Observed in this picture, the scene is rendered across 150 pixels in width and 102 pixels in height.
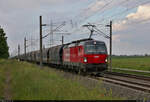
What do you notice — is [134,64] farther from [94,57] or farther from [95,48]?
[94,57]

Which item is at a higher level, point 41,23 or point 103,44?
point 41,23

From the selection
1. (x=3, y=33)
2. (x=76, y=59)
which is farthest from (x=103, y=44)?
(x=3, y=33)

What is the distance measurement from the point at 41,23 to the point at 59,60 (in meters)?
5.83

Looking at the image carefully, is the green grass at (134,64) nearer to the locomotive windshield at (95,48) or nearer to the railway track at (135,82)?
the locomotive windshield at (95,48)

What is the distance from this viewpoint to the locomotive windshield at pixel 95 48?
2075 cm

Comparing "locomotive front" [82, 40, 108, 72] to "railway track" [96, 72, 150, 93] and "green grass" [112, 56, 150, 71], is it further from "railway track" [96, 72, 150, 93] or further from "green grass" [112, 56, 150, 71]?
"green grass" [112, 56, 150, 71]

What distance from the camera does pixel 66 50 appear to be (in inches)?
1101

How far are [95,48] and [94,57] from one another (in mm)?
905

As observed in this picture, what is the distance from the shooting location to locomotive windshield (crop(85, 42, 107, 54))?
20.8 meters

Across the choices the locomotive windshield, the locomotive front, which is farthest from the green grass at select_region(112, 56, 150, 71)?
the locomotive front

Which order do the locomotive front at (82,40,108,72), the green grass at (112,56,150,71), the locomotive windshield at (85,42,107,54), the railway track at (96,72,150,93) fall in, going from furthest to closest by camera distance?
the green grass at (112,56,150,71), the locomotive windshield at (85,42,107,54), the locomotive front at (82,40,108,72), the railway track at (96,72,150,93)

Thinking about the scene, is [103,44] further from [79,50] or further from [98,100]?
[98,100]

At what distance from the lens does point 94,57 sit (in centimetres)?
2058

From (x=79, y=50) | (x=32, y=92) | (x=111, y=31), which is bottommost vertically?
(x=32, y=92)
